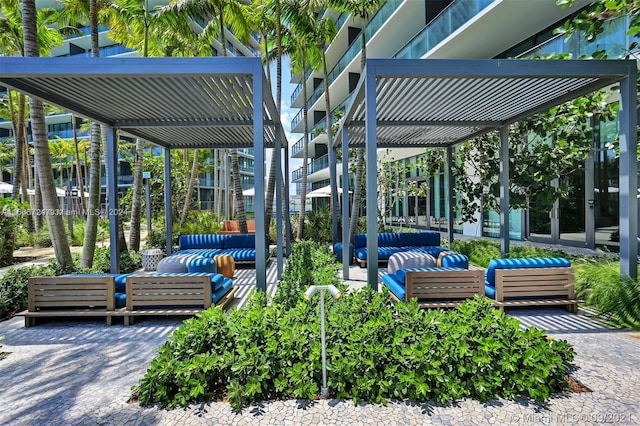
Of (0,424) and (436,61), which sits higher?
(436,61)

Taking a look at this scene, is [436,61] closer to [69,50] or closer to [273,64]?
[273,64]

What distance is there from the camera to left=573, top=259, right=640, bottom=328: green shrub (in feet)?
15.6

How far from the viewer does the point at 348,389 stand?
3.08 metres

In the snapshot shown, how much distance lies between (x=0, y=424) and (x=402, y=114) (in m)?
7.97

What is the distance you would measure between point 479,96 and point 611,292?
403cm

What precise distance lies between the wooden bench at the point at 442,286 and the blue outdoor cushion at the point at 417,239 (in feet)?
16.3

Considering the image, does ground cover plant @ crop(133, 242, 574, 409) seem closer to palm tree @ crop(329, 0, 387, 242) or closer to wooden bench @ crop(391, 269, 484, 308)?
wooden bench @ crop(391, 269, 484, 308)

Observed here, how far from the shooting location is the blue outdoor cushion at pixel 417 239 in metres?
10.1

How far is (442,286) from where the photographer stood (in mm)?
5059

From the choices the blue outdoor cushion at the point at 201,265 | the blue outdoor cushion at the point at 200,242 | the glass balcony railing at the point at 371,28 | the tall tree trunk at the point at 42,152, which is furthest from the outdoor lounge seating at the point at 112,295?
the glass balcony railing at the point at 371,28

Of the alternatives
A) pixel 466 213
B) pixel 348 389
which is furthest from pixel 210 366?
pixel 466 213

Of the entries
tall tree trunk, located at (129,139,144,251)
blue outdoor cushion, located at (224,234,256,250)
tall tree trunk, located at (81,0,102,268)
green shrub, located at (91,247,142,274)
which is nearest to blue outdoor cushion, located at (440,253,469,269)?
blue outdoor cushion, located at (224,234,256,250)

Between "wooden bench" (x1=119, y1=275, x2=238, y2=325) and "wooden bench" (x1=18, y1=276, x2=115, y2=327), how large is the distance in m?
0.30

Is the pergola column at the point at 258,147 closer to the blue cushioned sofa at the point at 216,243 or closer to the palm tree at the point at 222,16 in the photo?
the blue cushioned sofa at the point at 216,243
